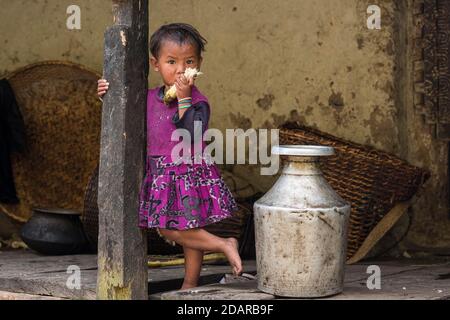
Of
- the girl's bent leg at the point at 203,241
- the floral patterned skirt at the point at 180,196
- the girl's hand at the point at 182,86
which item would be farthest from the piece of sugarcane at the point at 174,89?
the girl's bent leg at the point at 203,241

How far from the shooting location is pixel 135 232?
175 inches

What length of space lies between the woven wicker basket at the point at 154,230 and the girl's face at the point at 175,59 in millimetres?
1791

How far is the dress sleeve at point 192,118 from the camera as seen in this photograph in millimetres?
4523

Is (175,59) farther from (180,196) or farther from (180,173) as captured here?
(180,196)

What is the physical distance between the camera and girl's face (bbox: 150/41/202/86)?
15.1 ft

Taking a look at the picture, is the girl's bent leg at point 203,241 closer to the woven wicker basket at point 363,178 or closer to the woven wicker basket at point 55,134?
the woven wicker basket at point 363,178

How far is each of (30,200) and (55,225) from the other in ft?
3.59

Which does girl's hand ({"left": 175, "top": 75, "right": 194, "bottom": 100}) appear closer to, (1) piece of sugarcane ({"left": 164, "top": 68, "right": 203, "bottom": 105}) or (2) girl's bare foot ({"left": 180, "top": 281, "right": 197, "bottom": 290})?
(1) piece of sugarcane ({"left": 164, "top": 68, "right": 203, "bottom": 105})

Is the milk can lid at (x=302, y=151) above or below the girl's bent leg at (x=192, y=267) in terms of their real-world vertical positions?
above

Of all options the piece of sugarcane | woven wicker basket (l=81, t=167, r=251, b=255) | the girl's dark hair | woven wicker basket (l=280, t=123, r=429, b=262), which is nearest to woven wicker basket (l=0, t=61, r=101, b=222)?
woven wicker basket (l=81, t=167, r=251, b=255)

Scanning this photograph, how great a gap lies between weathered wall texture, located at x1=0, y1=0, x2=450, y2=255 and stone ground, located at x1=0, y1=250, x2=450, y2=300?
2.64 ft

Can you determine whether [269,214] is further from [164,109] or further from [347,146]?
[347,146]

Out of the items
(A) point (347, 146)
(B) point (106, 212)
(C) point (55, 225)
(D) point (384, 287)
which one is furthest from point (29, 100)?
(D) point (384, 287)

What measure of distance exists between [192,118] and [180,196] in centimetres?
39
